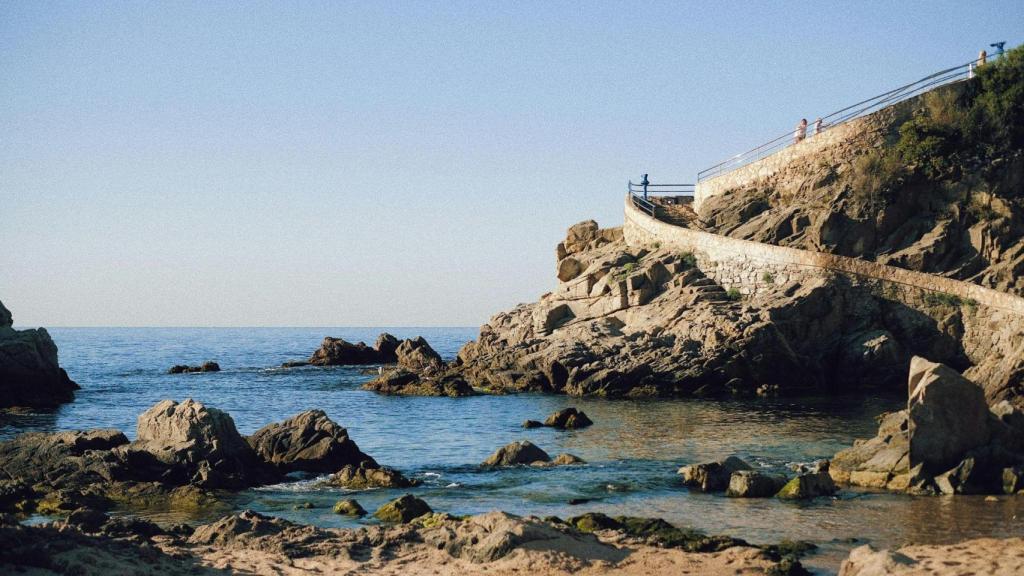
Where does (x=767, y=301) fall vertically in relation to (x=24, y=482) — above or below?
above

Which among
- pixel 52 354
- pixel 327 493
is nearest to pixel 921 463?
pixel 327 493

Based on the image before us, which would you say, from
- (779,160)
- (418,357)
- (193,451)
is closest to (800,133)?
(779,160)

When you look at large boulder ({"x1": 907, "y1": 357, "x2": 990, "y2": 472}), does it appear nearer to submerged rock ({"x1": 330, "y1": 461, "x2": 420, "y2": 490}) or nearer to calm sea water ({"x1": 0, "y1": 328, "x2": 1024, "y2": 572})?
calm sea water ({"x1": 0, "y1": 328, "x2": 1024, "y2": 572})

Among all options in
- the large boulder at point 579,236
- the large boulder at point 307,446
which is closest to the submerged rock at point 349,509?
the large boulder at point 307,446

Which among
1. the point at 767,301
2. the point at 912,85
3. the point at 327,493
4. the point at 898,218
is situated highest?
the point at 912,85

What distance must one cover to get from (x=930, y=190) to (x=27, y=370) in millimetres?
38608

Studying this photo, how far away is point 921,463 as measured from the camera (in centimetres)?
1958

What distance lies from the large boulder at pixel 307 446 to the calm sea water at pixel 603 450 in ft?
4.05

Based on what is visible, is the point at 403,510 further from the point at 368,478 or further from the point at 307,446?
the point at 307,446

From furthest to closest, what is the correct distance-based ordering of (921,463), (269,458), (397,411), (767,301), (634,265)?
(634,265)
(767,301)
(397,411)
(269,458)
(921,463)

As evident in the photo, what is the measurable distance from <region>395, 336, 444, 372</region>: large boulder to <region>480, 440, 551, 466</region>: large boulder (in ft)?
85.7

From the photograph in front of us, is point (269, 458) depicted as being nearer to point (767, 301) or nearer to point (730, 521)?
point (730, 521)

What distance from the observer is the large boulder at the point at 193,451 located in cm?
2064

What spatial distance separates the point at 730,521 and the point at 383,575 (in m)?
6.91
